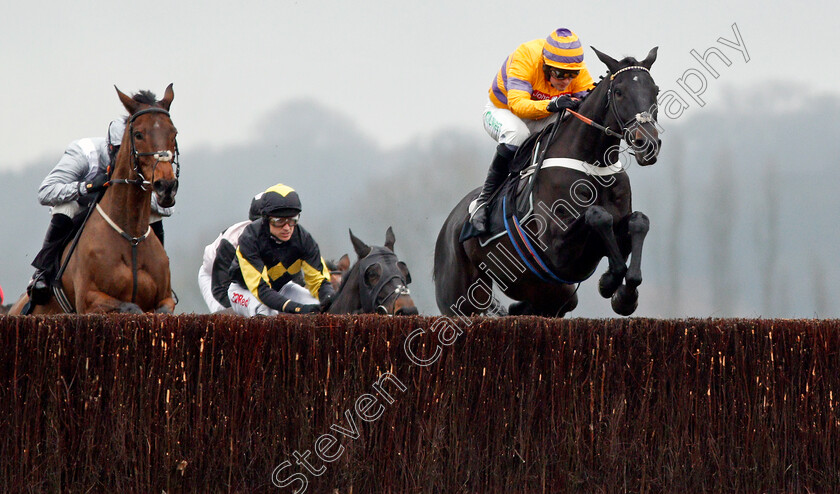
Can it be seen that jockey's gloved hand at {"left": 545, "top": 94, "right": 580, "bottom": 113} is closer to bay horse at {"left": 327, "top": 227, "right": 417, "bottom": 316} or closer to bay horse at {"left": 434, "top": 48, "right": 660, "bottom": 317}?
bay horse at {"left": 434, "top": 48, "right": 660, "bottom": 317}

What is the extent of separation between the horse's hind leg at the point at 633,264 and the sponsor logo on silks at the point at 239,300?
112 inches

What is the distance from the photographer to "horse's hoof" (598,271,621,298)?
20.1 ft

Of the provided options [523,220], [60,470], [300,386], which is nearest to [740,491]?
[300,386]

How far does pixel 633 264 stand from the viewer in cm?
593

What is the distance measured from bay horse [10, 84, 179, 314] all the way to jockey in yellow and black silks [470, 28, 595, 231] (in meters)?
2.18

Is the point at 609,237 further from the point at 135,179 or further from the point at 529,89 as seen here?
the point at 135,179

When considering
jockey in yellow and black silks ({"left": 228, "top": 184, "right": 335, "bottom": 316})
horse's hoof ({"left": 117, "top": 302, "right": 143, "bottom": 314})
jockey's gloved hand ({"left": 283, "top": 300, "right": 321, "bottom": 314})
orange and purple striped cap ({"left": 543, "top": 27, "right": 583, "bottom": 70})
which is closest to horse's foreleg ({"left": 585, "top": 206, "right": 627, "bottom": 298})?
orange and purple striped cap ({"left": 543, "top": 27, "right": 583, "bottom": 70})

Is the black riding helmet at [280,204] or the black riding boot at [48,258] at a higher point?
the black riding helmet at [280,204]

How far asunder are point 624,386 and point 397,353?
106cm

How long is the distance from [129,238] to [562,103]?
115 inches

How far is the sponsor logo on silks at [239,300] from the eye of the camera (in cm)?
760

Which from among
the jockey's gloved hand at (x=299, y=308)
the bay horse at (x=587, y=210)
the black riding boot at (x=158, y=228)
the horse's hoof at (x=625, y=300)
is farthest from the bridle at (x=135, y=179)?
the horse's hoof at (x=625, y=300)

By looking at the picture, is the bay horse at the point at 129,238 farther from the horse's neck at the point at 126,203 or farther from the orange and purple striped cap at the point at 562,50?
the orange and purple striped cap at the point at 562,50

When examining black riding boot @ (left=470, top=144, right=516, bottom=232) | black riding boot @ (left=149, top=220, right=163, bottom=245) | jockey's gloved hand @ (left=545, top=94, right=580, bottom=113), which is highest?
A: jockey's gloved hand @ (left=545, top=94, right=580, bottom=113)
